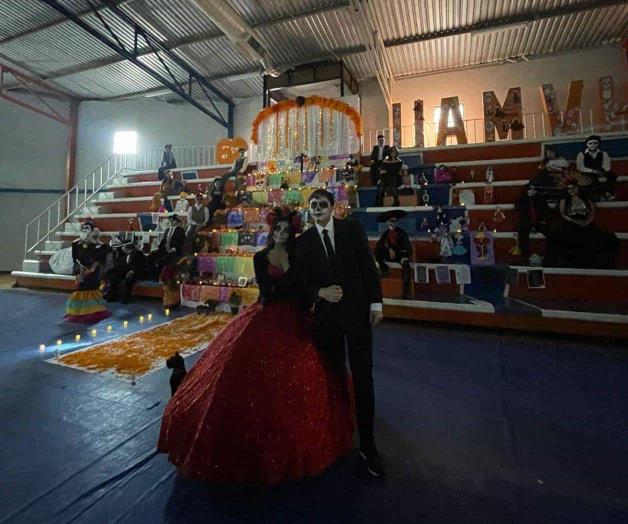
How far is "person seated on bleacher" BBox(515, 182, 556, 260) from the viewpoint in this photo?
14.8ft

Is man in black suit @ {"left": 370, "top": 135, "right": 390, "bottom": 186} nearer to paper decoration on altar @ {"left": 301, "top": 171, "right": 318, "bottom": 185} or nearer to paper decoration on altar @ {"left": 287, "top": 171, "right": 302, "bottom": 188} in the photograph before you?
paper decoration on altar @ {"left": 301, "top": 171, "right": 318, "bottom": 185}

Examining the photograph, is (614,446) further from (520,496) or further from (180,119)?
(180,119)

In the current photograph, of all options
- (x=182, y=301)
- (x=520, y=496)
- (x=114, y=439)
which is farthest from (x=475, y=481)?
(x=182, y=301)

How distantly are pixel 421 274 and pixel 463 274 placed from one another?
0.56 m

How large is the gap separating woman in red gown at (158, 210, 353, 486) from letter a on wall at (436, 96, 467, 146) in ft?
22.6

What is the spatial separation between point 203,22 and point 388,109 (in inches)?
184

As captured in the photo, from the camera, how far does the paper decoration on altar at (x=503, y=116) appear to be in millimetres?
6750

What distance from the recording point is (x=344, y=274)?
4.86 feet

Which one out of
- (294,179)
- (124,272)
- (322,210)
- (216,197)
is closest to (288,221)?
(322,210)

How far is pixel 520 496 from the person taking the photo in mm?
1315

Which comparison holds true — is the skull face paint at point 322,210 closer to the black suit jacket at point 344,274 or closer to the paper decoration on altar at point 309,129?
the black suit jacket at point 344,274

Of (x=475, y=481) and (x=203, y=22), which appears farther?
(x=203, y=22)

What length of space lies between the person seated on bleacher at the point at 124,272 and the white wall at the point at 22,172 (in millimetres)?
6115

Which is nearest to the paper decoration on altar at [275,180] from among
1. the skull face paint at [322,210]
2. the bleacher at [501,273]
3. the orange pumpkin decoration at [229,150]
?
the bleacher at [501,273]
